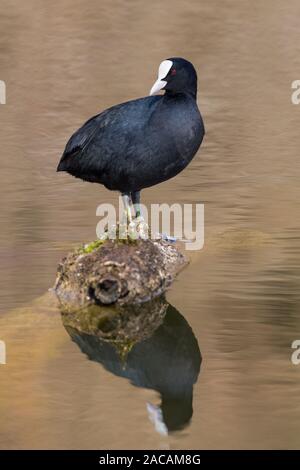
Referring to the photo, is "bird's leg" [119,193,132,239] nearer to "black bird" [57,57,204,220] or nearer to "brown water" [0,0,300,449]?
"black bird" [57,57,204,220]

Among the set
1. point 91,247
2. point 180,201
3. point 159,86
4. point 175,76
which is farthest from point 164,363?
point 180,201

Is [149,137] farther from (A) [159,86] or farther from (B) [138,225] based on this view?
(B) [138,225]

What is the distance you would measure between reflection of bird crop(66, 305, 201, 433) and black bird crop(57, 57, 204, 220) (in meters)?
0.97

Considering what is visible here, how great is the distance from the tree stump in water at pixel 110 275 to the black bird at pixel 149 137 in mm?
548

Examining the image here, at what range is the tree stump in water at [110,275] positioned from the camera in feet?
24.7

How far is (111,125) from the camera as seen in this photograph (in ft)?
26.7

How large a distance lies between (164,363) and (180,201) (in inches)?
136

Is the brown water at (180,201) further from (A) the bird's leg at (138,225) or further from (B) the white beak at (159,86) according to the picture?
(B) the white beak at (159,86)

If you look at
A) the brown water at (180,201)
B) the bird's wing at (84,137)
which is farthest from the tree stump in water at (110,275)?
the bird's wing at (84,137)

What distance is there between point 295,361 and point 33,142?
24.1 feet

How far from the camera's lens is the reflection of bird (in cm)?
619

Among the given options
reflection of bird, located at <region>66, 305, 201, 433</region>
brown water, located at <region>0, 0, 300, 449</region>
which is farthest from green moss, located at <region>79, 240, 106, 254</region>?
reflection of bird, located at <region>66, 305, 201, 433</region>

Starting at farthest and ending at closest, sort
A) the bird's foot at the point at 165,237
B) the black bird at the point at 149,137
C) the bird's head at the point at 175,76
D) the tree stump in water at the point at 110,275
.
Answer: the bird's foot at the point at 165,237 → the bird's head at the point at 175,76 → the black bird at the point at 149,137 → the tree stump in water at the point at 110,275

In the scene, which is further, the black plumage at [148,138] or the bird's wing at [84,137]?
the bird's wing at [84,137]
